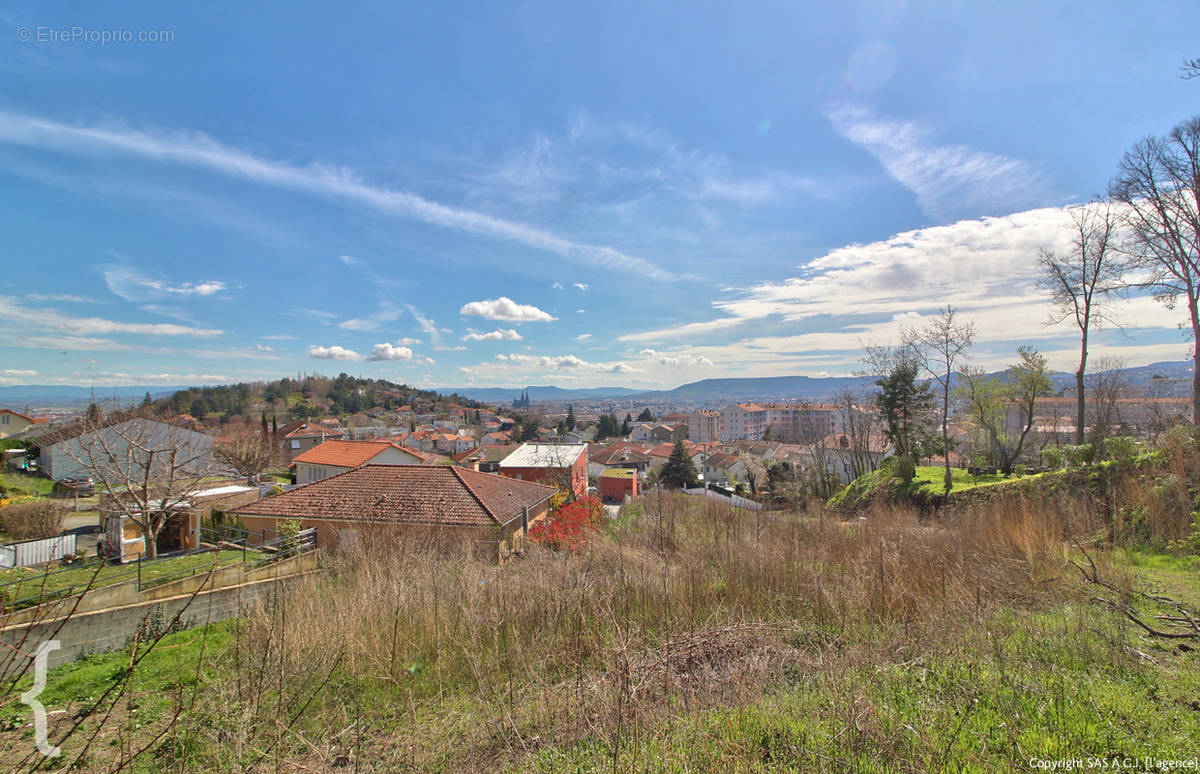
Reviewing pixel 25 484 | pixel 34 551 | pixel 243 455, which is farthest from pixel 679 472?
pixel 25 484

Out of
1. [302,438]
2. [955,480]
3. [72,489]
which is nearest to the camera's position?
[955,480]

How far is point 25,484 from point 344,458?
15.9 meters

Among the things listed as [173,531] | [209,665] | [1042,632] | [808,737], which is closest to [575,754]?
[808,737]

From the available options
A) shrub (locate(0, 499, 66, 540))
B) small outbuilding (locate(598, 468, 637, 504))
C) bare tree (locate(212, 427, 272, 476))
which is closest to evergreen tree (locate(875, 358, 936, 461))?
small outbuilding (locate(598, 468, 637, 504))

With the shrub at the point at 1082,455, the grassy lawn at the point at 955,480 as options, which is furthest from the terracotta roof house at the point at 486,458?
the shrub at the point at 1082,455

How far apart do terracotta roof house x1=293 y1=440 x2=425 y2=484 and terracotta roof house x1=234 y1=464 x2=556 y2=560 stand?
13232 mm

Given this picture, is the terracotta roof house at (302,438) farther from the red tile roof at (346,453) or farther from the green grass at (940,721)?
the green grass at (940,721)

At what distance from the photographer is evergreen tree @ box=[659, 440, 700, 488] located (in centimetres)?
4159

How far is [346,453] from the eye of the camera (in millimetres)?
31797

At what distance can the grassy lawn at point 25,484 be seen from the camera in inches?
967

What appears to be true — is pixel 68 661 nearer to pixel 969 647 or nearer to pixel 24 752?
pixel 24 752

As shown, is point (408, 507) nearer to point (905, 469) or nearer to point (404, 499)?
point (404, 499)

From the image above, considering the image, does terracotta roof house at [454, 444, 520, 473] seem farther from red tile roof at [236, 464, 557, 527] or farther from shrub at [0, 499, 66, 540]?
shrub at [0, 499, 66, 540]

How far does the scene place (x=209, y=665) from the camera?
551 centimetres
